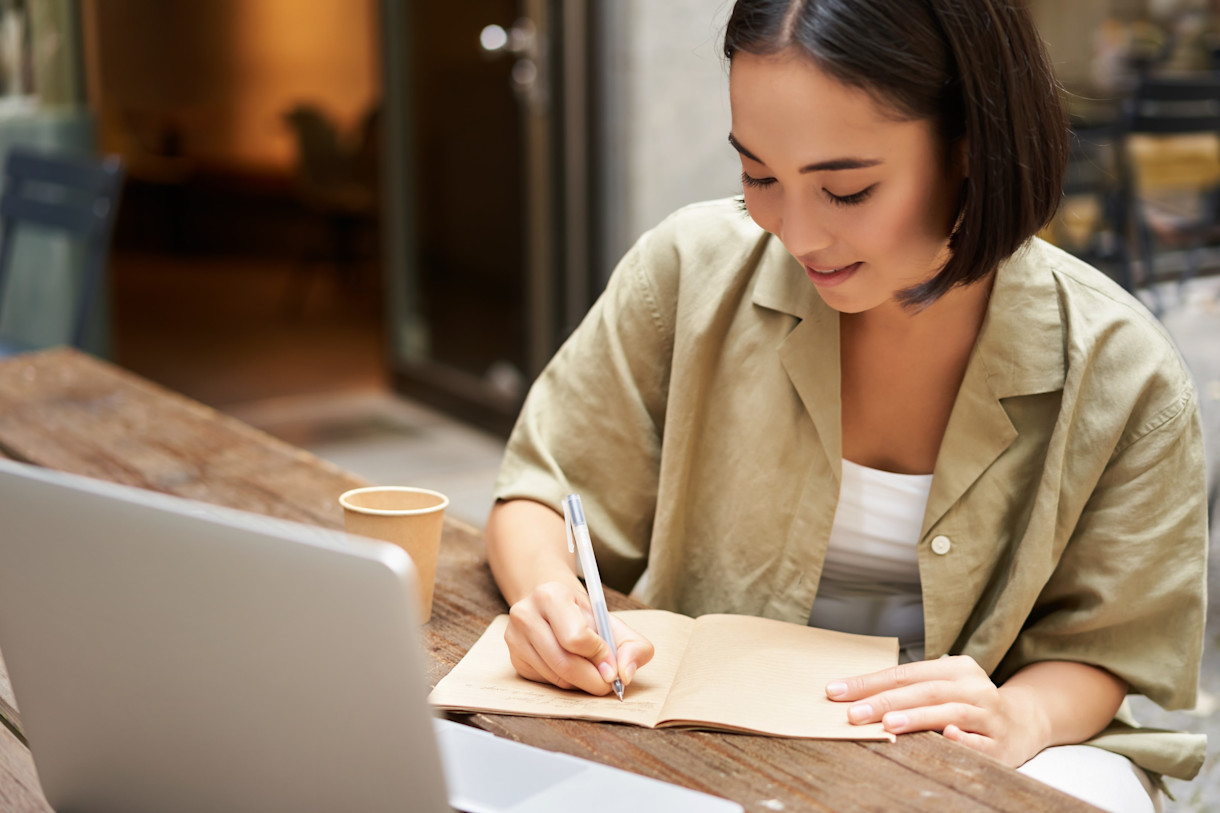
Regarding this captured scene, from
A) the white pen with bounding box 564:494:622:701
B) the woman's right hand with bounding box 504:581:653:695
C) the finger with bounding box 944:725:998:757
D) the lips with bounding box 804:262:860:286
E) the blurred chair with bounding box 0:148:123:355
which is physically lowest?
the finger with bounding box 944:725:998:757

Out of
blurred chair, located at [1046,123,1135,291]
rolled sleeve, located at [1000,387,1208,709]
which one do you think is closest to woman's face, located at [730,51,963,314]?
rolled sleeve, located at [1000,387,1208,709]

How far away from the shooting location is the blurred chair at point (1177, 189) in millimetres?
3754

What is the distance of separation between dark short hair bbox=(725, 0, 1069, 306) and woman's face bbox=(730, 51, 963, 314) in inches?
0.5

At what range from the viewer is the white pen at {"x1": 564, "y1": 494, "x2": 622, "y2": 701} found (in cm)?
88

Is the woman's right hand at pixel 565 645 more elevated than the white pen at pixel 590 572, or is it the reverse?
the white pen at pixel 590 572

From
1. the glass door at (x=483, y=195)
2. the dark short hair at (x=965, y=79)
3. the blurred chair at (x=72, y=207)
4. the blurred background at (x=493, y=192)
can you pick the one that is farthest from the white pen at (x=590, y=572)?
the glass door at (x=483, y=195)

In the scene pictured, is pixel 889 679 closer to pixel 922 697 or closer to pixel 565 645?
pixel 922 697

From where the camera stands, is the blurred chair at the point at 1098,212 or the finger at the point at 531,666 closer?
the finger at the point at 531,666

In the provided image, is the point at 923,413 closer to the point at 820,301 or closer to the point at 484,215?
the point at 820,301

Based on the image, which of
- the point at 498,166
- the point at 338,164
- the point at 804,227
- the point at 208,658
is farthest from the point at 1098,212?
the point at 208,658

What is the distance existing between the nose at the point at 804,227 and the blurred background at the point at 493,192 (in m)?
1.57

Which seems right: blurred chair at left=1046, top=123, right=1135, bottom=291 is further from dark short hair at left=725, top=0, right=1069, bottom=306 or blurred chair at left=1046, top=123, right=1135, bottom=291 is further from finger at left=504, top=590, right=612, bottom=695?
finger at left=504, top=590, right=612, bottom=695

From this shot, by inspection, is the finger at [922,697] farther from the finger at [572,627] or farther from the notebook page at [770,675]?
the finger at [572,627]

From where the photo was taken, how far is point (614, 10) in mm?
3393
